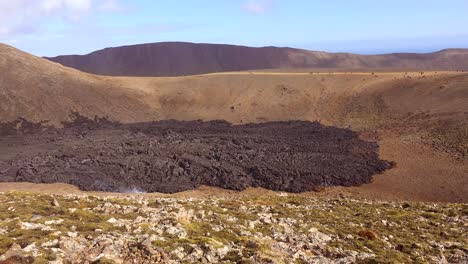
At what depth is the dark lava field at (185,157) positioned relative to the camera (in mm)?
34688

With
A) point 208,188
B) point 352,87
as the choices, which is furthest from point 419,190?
point 352,87

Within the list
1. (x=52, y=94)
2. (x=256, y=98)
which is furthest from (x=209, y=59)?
(x=52, y=94)

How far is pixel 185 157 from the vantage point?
4006cm

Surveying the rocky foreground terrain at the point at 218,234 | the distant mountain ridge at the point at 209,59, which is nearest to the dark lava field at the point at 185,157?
the rocky foreground terrain at the point at 218,234

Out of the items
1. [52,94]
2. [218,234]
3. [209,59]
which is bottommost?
[218,234]

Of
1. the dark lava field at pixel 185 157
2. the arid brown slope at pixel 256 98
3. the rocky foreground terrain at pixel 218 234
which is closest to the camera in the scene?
the rocky foreground terrain at pixel 218 234

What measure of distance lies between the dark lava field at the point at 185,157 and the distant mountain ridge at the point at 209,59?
90712 millimetres

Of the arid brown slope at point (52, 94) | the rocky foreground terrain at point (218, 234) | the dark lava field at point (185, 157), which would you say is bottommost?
the dark lava field at point (185, 157)

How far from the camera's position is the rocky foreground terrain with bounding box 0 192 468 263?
1095 cm

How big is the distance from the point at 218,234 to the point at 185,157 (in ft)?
88.0

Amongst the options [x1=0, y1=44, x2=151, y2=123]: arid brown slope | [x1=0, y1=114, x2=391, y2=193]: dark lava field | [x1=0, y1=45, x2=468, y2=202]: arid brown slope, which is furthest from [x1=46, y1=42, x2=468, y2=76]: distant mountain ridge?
[x1=0, y1=114, x2=391, y2=193]: dark lava field

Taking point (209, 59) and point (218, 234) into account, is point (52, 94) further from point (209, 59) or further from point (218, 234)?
point (209, 59)

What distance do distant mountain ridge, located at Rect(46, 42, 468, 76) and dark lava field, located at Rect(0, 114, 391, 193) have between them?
90.7 metres

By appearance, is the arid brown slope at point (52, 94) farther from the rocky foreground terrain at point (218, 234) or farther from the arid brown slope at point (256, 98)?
the rocky foreground terrain at point (218, 234)
